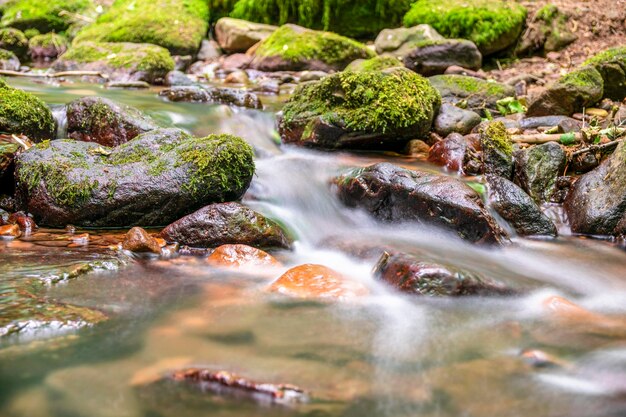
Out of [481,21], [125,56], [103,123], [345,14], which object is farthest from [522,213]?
[345,14]

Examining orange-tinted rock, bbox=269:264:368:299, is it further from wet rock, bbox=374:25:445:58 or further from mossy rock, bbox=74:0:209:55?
mossy rock, bbox=74:0:209:55

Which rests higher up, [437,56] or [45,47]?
[437,56]

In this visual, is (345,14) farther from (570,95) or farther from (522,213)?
(522,213)

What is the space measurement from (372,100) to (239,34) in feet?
26.2

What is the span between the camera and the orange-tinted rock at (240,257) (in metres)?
3.92

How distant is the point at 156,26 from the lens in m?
13.3

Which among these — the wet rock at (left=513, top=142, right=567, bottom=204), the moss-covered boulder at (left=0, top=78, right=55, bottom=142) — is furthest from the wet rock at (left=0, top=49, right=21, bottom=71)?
the wet rock at (left=513, top=142, right=567, bottom=204)

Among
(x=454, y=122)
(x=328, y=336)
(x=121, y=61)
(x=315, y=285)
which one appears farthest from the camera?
(x=121, y=61)

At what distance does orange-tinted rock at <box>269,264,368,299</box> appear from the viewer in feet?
11.2

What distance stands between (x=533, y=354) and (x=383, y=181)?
7.91 feet

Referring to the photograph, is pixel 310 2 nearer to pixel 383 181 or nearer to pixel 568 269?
pixel 383 181

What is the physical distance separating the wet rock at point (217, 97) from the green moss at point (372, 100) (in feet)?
5.24

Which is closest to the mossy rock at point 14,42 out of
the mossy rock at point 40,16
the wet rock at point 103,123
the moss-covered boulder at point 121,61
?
the mossy rock at point 40,16

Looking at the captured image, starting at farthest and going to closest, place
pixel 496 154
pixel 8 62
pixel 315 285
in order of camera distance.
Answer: pixel 8 62, pixel 496 154, pixel 315 285
